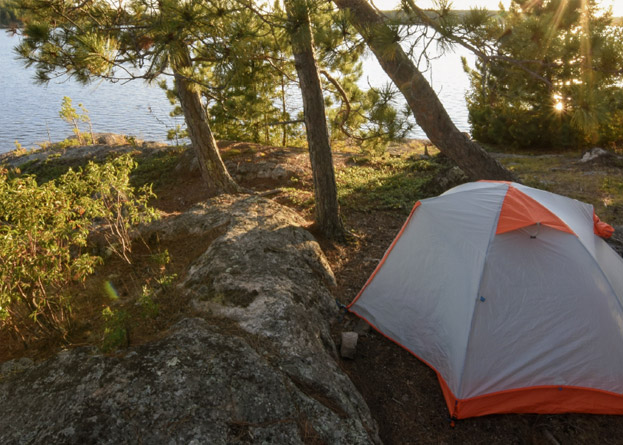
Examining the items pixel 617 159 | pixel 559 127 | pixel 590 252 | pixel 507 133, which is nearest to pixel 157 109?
pixel 507 133

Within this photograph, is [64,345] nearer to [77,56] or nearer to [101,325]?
[101,325]

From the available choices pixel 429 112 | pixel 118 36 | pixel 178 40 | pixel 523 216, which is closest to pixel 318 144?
pixel 429 112

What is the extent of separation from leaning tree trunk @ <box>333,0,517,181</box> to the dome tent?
98.3 inches

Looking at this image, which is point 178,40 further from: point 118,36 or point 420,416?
point 420,416

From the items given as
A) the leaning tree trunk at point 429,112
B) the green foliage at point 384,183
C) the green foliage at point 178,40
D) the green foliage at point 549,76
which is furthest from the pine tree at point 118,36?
the green foliage at point 384,183

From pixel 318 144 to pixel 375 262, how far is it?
2055 millimetres

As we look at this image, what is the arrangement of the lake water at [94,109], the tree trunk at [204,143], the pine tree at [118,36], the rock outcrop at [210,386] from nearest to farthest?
the rock outcrop at [210,386], the pine tree at [118,36], the tree trunk at [204,143], the lake water at [94,109]

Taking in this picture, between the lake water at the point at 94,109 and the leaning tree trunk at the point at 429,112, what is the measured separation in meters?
9.07

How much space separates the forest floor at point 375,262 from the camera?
140 inches

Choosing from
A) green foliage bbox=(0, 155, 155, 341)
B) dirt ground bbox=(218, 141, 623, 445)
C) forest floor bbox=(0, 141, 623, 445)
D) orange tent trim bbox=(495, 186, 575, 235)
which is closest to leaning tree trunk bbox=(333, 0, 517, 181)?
forest floor bbox=(0, 141, 623, 445)

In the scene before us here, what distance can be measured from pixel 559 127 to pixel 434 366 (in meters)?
14.6

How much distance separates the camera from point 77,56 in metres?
4.23

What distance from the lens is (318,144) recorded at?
595cm

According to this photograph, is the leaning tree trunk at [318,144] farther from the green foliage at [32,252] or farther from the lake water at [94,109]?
the lake water at [94,109]
